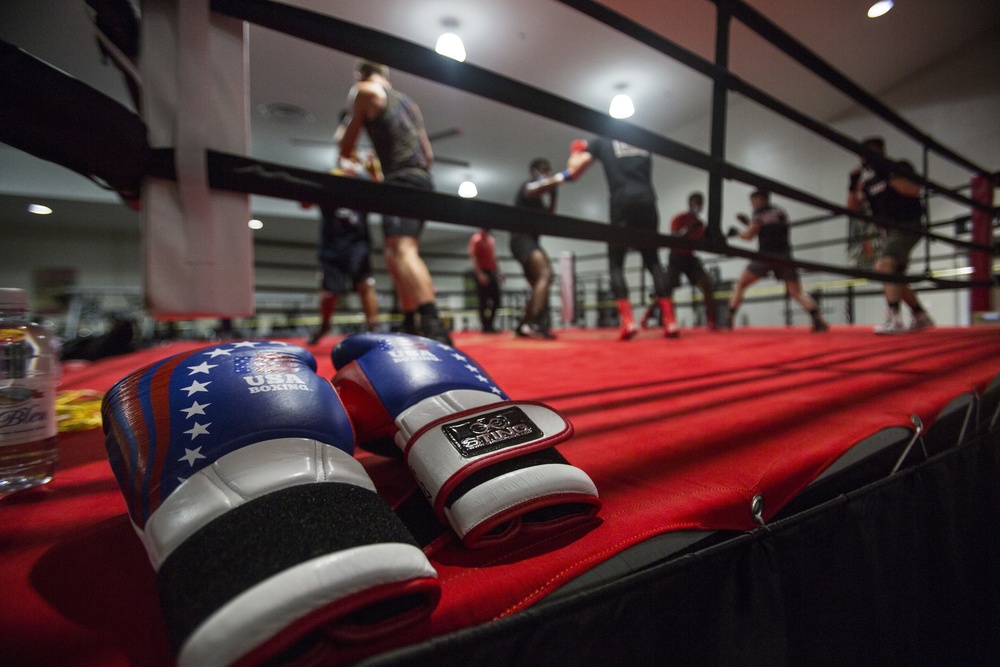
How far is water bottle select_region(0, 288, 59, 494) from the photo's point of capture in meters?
0.53

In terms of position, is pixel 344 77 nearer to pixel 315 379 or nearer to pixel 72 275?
pixel 315 379

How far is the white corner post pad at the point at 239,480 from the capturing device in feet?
1.02

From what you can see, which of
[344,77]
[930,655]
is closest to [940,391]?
[930,655]

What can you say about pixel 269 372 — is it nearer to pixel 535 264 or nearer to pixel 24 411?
pixel 24 411

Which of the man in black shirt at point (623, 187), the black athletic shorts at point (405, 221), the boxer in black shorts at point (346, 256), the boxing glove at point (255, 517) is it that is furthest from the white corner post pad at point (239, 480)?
the boxer in black shorts at point (346, 256)

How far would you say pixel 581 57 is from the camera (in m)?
5.17

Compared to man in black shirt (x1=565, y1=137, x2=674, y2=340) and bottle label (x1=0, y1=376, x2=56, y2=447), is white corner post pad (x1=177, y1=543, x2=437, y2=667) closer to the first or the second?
bottle label (x1=0, y1=376, x2=56, y2=447)

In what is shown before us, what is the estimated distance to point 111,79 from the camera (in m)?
4.40

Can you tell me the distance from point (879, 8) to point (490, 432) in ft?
20.3

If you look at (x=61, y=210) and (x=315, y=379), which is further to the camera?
(x=61, y=210)

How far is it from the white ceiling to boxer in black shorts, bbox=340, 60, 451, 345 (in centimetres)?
271

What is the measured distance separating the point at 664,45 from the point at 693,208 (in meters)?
4.08

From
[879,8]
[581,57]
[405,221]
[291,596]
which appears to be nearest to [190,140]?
[291,596]

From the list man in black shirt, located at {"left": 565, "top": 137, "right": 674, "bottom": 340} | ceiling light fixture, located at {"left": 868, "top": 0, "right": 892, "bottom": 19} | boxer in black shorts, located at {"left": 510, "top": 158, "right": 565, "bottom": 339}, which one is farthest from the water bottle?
ceiling light fixture, located at {"left": 868, "top": 0, "right": 892, "bottom": 19}
